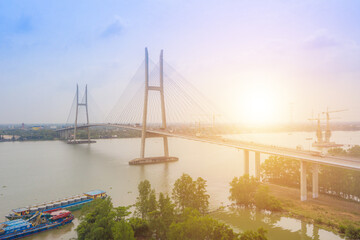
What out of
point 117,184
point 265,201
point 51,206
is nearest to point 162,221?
point 265,201

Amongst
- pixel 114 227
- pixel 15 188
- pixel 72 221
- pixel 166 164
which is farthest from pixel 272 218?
pixel 15 188

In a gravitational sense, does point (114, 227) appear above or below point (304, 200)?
above

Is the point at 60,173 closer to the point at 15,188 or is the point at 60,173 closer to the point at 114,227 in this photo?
the point at 15,188

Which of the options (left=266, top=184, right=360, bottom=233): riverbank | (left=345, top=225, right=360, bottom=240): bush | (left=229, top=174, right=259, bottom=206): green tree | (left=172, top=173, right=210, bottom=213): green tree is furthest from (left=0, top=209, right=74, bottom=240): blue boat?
(left=345, top=225, right=360, bottom=240): bush

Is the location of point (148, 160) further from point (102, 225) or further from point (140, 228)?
point (102, 225)

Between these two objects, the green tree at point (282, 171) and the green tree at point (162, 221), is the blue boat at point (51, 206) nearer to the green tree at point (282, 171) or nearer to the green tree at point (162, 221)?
the green tree at point (162, 221)

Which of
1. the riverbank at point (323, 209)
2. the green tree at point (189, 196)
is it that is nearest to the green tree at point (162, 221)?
the green tree at point (189, 196)
